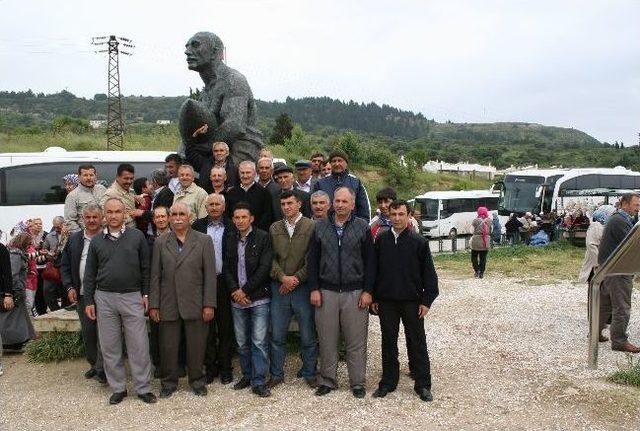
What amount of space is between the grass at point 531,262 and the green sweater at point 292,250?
27.8 ft

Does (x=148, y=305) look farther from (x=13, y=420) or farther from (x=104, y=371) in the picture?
(x=13, y=420)

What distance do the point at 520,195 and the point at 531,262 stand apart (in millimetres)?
11971

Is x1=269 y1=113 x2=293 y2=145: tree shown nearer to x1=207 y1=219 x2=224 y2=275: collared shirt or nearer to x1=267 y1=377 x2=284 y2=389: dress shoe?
x1=207 y1=219 x2=224 y2=275: collared shirt

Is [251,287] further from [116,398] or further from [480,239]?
[480,239]

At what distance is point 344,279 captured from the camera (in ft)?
16.7

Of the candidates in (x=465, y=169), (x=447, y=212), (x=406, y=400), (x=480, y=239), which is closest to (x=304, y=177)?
(x=406, y=400)

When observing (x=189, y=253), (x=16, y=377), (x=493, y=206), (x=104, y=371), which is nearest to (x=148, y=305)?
(x=189, y=253)

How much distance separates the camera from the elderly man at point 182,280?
512 cm

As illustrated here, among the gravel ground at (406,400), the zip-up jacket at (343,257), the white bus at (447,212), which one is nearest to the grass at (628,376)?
the gravel ground at (406,400)

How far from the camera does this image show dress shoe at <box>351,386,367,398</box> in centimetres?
520

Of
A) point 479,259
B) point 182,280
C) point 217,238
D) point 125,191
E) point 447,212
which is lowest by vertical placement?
point 479,259

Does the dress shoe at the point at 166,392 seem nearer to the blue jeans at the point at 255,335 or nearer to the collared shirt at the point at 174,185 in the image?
the blue jeans at the point at 255,335

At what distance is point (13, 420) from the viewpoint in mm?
4906

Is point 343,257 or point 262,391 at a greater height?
point 343,257
